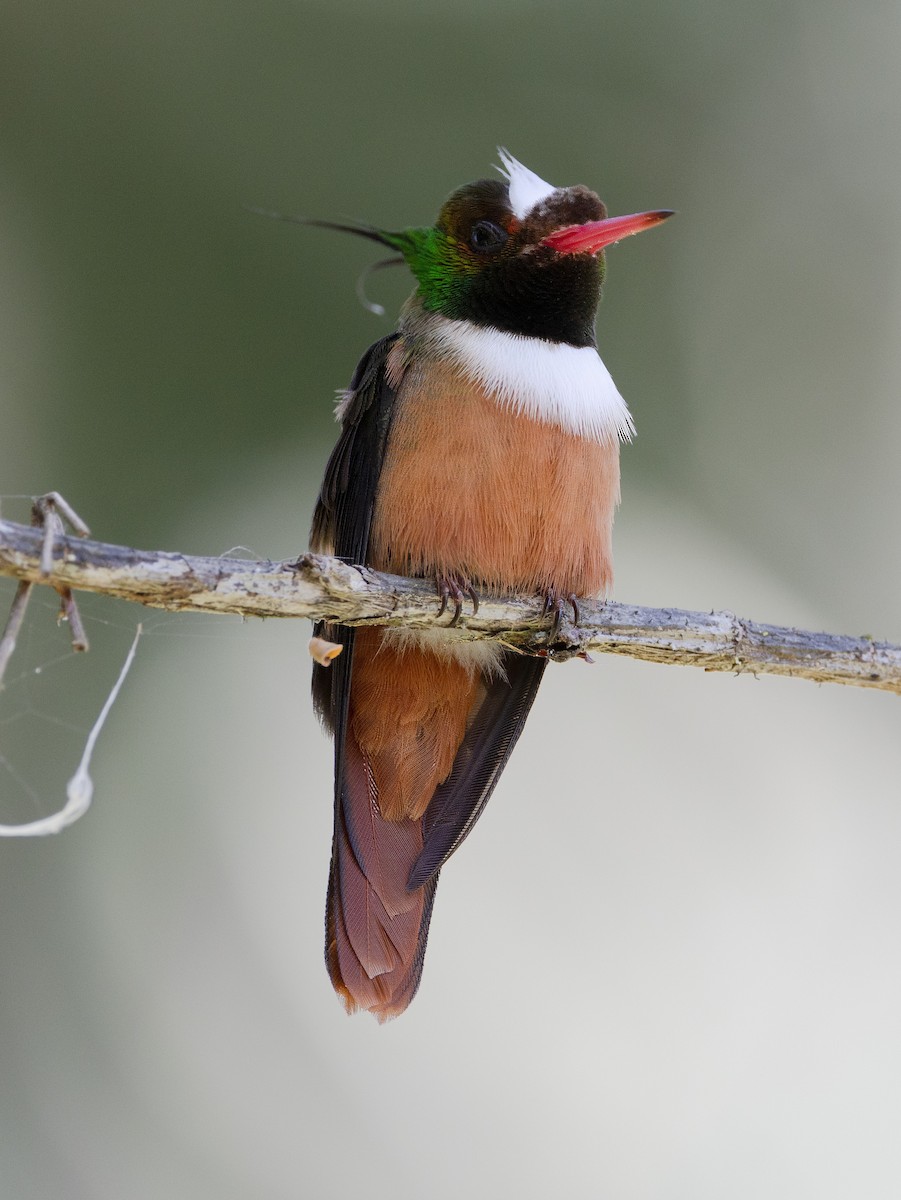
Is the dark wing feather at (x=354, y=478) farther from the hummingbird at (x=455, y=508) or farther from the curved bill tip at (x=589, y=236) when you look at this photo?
the curved bill tip at (x=589, y=236)

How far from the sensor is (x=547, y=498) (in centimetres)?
342

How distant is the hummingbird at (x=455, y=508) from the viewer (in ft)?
11.1

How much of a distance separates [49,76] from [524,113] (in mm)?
2409

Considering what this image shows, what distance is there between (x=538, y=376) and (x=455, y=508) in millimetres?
504

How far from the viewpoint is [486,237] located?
12.3ft

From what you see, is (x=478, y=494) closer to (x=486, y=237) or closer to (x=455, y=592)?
(x=455, y=592)

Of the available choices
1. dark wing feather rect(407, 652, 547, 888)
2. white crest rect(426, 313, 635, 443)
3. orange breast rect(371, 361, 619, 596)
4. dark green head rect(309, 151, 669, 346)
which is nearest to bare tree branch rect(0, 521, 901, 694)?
orange breast rect(371, 361, 619, 596)

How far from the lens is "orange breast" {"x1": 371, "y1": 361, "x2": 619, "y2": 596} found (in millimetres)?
3359

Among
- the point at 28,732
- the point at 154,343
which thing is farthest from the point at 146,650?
the point at 154,343

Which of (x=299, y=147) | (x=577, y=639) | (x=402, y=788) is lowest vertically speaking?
(x=402, y=788)

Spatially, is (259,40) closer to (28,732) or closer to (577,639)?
(28,732)

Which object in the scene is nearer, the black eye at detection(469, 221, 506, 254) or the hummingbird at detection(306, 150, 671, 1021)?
the hummingbird at detection(306, 150, 671, 1021)

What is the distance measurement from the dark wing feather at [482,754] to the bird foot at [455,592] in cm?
53

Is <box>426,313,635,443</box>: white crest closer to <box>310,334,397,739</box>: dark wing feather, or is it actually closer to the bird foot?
<box>310,334,397,739</box>: dark wing feather
